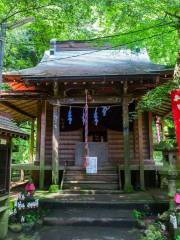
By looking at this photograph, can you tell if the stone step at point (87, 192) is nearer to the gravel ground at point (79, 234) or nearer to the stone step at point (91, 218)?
the stone step at point (91, 218)

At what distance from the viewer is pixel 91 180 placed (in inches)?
436

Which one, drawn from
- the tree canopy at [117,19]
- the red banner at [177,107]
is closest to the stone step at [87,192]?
the red banner at [177,107]

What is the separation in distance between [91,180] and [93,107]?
3.57m

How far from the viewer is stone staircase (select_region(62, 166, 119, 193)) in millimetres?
10602

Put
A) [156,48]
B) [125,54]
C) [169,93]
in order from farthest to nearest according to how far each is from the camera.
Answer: [125,54] → [156,48] → [169,93]

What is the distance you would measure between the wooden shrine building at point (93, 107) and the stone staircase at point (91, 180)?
262 mm

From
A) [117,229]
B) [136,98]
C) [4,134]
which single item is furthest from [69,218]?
[136,98]

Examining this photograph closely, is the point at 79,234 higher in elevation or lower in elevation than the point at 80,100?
lower

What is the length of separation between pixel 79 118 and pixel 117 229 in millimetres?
6653

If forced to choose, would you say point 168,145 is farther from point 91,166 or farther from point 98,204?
point 91,166

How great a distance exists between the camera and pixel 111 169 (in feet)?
38.1

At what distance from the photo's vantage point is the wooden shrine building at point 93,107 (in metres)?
10.6

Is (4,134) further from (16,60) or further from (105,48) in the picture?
(16,60)

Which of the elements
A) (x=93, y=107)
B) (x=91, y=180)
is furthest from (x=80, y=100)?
(x=91, y=180)
